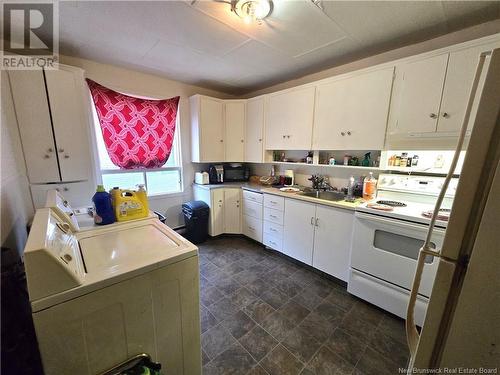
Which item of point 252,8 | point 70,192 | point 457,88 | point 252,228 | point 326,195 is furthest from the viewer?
point 252,228

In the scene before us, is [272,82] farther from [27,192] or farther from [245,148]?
[27,192]

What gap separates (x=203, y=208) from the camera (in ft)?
10.3

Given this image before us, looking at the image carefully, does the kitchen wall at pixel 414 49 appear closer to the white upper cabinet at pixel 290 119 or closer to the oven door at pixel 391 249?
the white upper cabinet at pixel 290 119

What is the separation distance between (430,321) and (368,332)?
4.30 ft

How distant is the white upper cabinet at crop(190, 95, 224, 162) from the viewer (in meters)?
3.16

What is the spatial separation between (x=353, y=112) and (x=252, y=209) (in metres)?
1.82

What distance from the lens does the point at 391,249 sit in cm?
177

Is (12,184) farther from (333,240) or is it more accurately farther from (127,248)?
(333,240)

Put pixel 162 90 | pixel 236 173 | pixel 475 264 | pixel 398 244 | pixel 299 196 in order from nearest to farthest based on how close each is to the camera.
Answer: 1. pixel 475 264
2. pixel 398 244
3. pixel 299 196
4. pixel 162 90
5. pixel 236 173

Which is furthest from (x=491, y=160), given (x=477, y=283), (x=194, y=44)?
(x=194, y=44)

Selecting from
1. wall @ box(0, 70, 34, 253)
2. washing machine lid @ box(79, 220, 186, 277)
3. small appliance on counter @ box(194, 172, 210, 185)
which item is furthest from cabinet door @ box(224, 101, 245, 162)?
wall @ box(0, 70, 34, 253)

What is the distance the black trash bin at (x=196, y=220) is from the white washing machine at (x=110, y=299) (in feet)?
5.97
